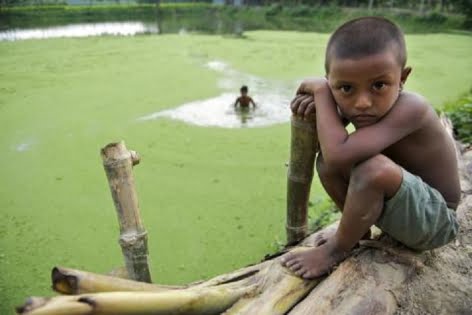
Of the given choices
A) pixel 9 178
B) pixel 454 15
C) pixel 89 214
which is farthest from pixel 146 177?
pixel 454 15

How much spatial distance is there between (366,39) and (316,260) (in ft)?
1.72

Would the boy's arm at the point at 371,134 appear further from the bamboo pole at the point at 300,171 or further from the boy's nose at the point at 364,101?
the bamboo pole at the point at 300,171

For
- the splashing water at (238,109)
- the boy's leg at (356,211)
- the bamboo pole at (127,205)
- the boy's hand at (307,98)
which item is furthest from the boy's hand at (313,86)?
the splashing water at (238,109)

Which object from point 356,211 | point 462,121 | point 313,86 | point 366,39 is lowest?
point 462,121

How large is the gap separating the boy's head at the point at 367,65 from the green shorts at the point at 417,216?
0.55ft

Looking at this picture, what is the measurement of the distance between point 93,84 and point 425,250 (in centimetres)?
471

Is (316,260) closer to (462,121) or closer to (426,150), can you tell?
(426,150)

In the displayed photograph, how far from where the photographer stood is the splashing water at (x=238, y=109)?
3.92 metres

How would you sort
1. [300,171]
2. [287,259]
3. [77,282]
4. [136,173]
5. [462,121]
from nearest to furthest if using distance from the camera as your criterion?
1. [77,282]
2. [287,259]
3. [300,171]
4. [462,121]
5. [136,173]

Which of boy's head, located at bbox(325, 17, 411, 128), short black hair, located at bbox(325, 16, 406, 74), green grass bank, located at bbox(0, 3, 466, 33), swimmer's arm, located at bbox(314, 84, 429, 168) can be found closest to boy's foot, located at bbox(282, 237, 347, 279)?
swimmer's arm, located at bbox(314, 84, 429, 168)

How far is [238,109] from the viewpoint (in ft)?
13.9

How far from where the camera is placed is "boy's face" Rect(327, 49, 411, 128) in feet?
2.92

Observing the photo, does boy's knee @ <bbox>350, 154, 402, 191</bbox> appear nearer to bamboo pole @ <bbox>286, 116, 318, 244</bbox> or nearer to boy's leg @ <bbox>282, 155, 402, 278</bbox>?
boy's leg @ <bbox>282, 155, 402, 278</bbox>

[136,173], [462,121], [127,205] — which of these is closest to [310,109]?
[127,205]
